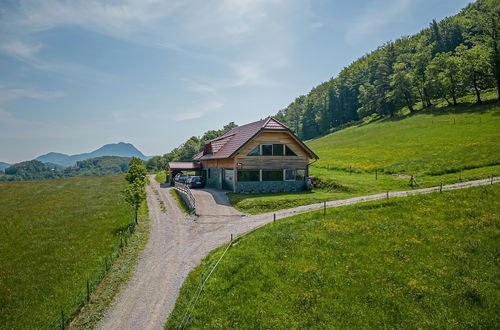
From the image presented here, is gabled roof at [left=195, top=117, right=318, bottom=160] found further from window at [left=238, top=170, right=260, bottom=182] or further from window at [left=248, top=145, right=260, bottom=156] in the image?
window at [left=238, top=170, right=260, bottom=182]

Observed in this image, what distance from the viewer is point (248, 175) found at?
30578 mm

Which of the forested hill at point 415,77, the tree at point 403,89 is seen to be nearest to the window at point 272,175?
the forested hill at point 415,77

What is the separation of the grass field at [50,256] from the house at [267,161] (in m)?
11.8

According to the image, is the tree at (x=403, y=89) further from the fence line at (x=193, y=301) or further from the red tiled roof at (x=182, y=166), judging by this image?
the fence line at (x=193, y=301)

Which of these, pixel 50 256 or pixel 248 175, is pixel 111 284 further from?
pixel 248 175

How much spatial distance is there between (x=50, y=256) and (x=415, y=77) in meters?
84.0

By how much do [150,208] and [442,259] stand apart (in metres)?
24.8

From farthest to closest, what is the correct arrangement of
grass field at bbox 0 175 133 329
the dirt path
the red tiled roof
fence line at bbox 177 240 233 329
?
the red tiled roof, grass field at bbox 0 175 133 329, the dirt path, fence line at bbox 177 240 233 329

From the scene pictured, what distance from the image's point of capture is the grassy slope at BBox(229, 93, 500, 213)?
83.4ft

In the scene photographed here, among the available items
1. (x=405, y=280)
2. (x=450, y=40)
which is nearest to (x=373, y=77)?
(x=450, y=40)

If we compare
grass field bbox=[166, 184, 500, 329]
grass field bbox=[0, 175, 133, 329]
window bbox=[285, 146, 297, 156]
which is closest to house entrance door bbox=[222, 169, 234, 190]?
window bbox=[285, 146, 297, 156]

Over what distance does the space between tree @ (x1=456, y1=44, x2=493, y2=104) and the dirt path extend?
60300 millimetres

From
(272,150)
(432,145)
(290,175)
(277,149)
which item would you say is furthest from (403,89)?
(272,150)

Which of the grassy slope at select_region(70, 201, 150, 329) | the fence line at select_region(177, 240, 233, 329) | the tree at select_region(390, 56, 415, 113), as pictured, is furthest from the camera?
the tree at select_region(390, 56, 415, 113)
